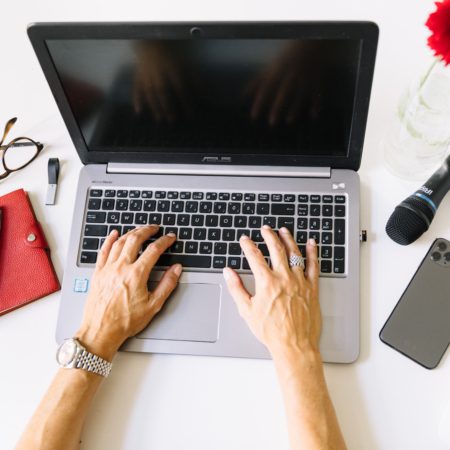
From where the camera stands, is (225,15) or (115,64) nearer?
(115,64)

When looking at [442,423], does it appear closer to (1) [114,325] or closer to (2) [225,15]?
(1) [114,325]

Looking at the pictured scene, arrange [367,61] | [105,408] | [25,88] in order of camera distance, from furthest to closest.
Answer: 1. [25,88]
2. [105,408]
3. [367,61]

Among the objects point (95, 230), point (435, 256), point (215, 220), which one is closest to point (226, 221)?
point (215, 220)

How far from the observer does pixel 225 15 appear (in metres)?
0.95

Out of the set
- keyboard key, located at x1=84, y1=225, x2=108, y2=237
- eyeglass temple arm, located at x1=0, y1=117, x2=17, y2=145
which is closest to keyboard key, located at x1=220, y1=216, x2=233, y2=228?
keyboard key, located at x1=84, y1=225, x2=108, y2=237

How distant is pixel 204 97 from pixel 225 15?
341mm

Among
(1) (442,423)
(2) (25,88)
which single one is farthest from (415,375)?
(2) (25,88)

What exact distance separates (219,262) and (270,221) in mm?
111

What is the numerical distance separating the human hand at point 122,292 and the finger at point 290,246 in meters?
0.18

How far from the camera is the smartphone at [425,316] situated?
705 millimetres

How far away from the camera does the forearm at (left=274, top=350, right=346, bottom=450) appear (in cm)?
64

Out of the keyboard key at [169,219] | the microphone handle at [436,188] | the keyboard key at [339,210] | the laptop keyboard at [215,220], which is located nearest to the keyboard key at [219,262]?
the laptop keyboard at [215,220]

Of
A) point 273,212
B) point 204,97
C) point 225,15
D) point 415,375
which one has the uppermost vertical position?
point 225,15

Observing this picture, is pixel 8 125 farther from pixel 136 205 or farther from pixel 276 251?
pixel 276 251
